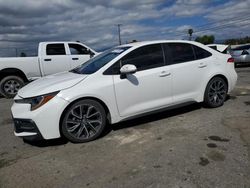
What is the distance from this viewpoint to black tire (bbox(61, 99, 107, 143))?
13.3ft

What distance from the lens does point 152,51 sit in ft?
16.1

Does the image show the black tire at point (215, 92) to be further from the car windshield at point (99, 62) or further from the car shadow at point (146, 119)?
the car windshield at point (99, 62)

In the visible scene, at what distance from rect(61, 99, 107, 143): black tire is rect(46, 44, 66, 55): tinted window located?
609 cm

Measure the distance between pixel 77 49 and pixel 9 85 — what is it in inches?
→ 111

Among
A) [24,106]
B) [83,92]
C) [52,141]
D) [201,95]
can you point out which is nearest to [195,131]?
[201,95]

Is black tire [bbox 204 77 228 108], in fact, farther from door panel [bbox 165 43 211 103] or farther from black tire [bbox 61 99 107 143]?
black tire [bbox 61 99 107 143]

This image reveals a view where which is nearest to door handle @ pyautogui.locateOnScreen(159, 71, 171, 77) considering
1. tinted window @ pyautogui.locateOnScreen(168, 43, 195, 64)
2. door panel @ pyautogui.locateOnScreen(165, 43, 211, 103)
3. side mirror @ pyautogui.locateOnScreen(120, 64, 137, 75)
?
door panel @ pyautogui.locateOnScreen(165, 43, 211, 103)

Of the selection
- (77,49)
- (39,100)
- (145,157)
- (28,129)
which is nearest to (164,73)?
(145,157)

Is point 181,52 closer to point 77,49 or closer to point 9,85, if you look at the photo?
point 77,49

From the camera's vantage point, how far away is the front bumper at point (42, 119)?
3.89m

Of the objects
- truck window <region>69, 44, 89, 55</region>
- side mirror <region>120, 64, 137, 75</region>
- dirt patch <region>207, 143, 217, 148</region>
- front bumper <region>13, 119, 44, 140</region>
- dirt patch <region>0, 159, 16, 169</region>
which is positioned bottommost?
dirt patch <region>207, 143, 217, 148</region>

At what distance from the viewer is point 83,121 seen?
419 centimetres

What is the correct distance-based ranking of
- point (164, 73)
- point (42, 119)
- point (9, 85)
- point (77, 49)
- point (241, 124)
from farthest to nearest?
point (77, 49)
point (9, 85)
point (164, 73)
point (241, 124)
point (42, 119)

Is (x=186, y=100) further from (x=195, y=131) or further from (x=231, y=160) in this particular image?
(x=231, y=160)
